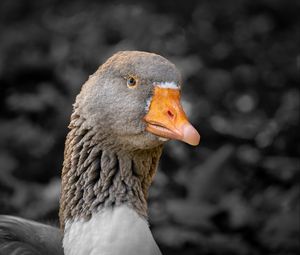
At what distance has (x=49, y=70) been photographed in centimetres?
839

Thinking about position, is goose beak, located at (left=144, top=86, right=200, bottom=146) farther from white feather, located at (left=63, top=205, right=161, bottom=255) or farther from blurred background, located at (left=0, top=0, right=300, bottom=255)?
blurred background, located at (left=0, top=0, right=300, bottom=255)

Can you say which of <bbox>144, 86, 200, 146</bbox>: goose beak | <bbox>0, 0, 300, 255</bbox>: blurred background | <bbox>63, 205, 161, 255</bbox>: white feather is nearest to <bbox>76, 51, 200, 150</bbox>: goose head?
<bbox>144, 86, 200, 146</bbox>: goose beak

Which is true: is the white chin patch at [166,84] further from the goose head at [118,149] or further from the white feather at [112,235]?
the white feather at [112,235]

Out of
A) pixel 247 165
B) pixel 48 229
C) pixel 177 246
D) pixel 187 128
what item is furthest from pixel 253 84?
pixel 187 128

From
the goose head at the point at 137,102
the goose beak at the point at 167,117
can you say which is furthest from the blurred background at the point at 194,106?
the goose beak at the point at 167,117

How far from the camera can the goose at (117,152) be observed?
427cm

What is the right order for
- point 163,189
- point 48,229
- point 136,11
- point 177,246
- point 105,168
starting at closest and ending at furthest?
point 105,168 → point 48,229 → point 177,246 → point 163,189 → point 136,11

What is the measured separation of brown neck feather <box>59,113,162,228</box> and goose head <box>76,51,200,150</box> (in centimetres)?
9

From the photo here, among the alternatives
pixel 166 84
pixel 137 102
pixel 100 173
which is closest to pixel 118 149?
pixel 100 173

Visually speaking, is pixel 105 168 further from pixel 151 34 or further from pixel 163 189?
pixel 151 34

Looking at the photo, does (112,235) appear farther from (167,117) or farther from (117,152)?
(167,117)

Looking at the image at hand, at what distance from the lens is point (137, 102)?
428 cm

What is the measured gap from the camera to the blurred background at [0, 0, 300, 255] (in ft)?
24.0

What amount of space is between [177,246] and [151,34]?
2.63m
